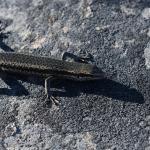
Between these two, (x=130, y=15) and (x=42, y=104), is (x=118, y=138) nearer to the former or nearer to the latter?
(x=42, y=104)

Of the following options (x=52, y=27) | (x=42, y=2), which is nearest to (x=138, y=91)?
(x=52, y=27)

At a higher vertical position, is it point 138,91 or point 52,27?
point 52,27

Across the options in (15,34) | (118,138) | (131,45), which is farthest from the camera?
(15,34)

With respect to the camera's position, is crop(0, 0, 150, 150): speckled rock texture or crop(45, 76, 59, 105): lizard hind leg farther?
crop(45, 76, 59, 105): lizard hind leg

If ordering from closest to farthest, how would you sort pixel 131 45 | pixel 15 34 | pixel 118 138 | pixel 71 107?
pixel 118 138
pixel 71 107
pixel 131 45
pixel 15 34

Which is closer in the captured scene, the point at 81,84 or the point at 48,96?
the point at 48,96

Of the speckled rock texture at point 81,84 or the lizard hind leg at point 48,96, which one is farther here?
the lizard hind leg at point 48,96

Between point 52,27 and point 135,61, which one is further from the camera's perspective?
point 52,27

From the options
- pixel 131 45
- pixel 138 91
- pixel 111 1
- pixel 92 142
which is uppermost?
pixel 111 1
